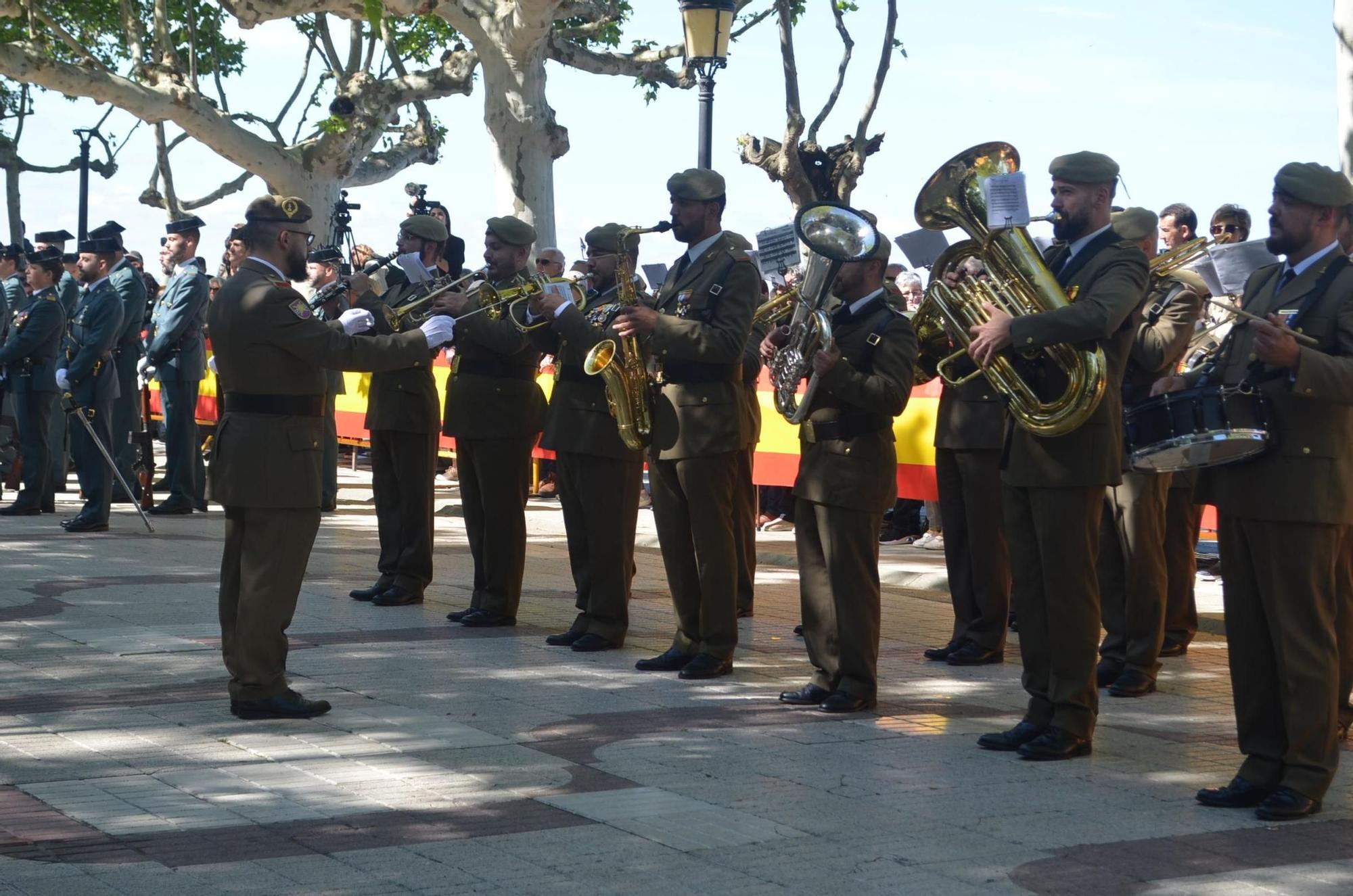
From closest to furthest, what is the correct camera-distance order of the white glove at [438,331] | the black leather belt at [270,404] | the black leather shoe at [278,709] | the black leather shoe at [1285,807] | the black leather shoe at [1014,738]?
the black leather shoe at [1285,807], the black leather shoe at [1014,738], the black leather shoe at [278,709], the black leather belt at [270,404], the white glove at [438,331]

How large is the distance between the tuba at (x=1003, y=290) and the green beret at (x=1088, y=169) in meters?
0.27

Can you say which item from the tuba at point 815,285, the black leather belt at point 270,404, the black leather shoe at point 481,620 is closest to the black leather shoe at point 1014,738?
the tuba at point 815,285

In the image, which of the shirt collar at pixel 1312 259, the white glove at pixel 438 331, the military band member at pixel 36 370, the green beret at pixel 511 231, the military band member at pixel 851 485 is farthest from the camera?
the military band member at pixel 36 370

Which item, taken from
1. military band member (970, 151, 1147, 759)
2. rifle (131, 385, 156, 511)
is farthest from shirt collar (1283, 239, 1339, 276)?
rifle (131, 385, 156, 511)

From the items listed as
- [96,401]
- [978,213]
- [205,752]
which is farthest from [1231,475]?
[96,401]

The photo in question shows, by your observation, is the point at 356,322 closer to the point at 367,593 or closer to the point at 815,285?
the point at 815,285

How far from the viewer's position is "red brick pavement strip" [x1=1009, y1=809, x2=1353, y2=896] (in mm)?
5473

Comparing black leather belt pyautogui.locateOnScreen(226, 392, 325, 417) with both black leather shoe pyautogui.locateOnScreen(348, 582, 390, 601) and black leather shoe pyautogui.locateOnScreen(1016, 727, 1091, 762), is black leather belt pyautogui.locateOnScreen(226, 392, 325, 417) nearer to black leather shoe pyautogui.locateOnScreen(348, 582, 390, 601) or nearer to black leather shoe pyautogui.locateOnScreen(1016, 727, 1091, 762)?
black leather shoe pyautogui.locateOnScreen(1016, 727, 1091, 762)

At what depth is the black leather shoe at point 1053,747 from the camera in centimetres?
714

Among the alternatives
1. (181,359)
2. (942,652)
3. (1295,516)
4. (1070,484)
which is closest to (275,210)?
(1070,484)

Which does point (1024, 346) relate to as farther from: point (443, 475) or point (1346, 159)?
point (443, 475)

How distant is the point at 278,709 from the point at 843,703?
2361 mm

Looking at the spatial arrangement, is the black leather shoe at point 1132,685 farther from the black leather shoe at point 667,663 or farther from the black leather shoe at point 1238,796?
the black leather shoe at point 1238,796

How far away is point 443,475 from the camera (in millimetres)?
21953
